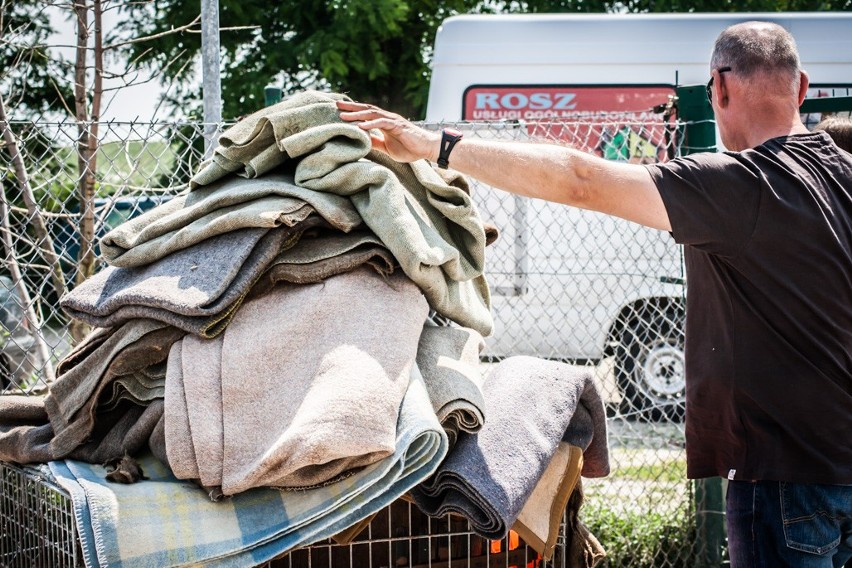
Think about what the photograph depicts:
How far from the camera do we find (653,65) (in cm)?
645

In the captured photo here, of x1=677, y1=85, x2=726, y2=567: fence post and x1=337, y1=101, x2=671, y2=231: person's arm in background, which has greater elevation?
x1=337, y1=101, x2=671, y2=231: person's arm in background

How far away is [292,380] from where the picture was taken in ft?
6.55

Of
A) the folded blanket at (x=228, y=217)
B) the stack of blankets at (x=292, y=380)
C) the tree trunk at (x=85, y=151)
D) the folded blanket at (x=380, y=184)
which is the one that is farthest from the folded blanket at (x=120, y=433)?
the tree trunk at (x=85, y=151)

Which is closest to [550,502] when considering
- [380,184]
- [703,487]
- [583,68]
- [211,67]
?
[380,184]

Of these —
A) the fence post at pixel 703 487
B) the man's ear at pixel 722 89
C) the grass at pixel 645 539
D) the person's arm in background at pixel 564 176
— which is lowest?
the grass at pixel 645 539

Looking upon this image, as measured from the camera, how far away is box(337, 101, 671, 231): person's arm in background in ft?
6.97

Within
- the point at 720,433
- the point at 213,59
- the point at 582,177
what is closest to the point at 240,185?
the point at 582,177

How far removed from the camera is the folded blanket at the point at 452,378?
6.85 feet

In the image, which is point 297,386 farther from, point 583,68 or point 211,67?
point 583,68

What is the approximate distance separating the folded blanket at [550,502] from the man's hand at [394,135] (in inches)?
32.2

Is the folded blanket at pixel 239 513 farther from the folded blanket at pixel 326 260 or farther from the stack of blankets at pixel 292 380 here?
the folded blanket at pixel 326 260

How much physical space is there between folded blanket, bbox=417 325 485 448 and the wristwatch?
45 centimetres

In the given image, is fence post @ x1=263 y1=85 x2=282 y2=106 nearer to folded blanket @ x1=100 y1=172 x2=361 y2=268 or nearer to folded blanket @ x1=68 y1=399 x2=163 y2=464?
folded blanket @ x1=100 y1=172 x2=361 y2=268

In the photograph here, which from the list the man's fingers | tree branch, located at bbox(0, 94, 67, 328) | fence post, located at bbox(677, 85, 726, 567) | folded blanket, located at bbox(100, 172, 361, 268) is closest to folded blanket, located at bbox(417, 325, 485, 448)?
folded blanket, located at bbox(100, 172, 361, 268)
